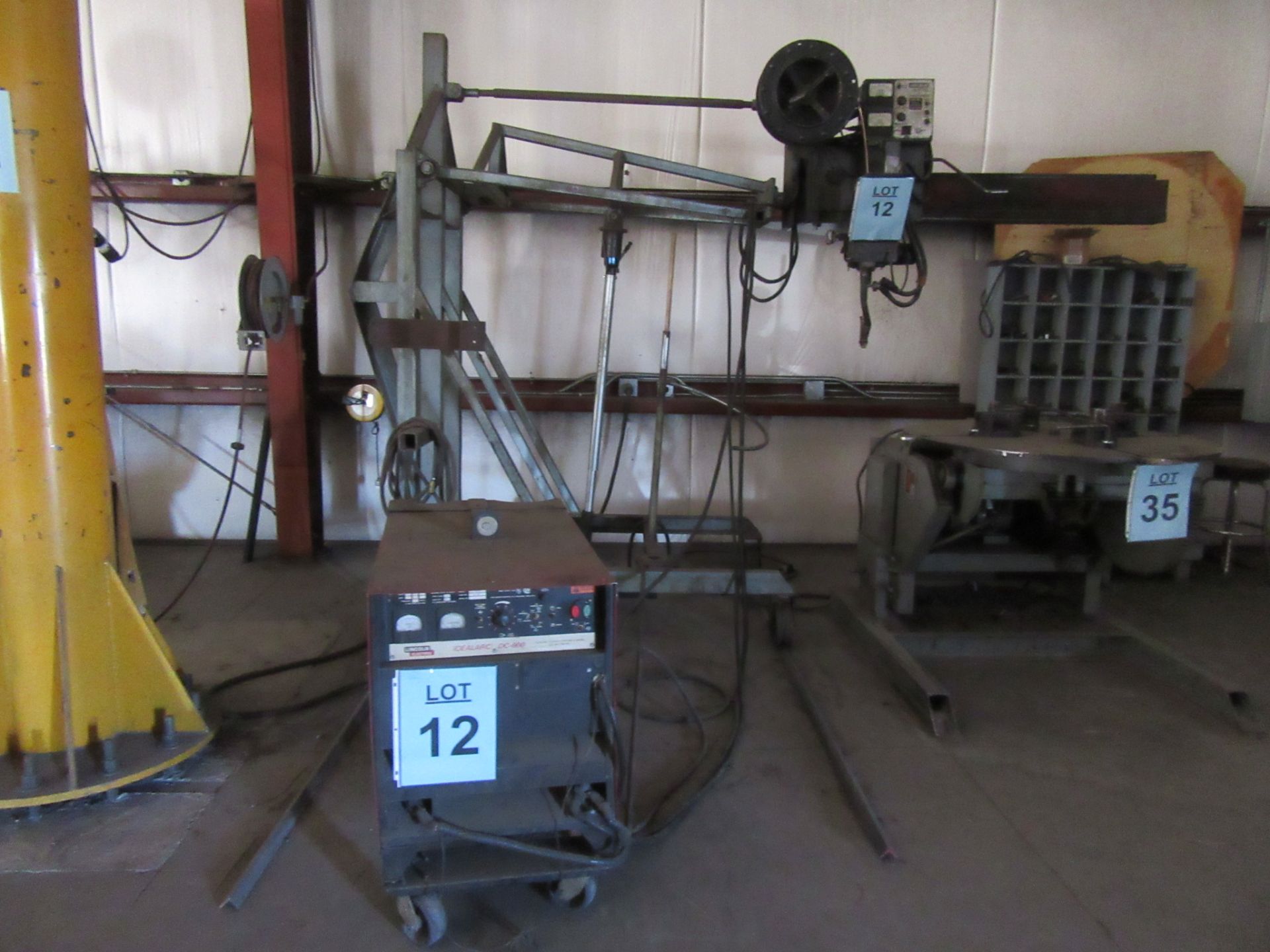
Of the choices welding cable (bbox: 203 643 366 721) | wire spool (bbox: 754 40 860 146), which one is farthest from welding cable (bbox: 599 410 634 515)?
wire spool (bbox: 754 40 860 146)

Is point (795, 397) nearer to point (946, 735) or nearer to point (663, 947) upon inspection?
point (946, 735)

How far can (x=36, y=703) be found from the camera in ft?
5.27

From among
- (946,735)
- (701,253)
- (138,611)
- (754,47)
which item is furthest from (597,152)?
(946,735)

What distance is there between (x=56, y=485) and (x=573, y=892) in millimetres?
1284

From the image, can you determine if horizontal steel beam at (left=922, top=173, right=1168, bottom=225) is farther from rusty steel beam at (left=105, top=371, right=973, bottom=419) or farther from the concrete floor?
the concrete floor

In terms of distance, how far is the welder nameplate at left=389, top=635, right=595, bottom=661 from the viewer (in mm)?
1192

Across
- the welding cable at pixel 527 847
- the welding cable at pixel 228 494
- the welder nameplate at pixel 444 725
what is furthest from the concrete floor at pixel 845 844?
the welding cable at pixel 228 494

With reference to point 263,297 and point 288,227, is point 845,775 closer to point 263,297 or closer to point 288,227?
point 263,297

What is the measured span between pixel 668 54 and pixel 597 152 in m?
1.15

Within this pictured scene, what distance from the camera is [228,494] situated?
3271 mm

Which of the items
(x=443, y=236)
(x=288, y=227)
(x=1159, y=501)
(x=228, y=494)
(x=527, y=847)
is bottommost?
(x=527, y=847)

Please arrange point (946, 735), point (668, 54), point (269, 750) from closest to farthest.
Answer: point (269, 750), point (946, 735), point (668, 54)

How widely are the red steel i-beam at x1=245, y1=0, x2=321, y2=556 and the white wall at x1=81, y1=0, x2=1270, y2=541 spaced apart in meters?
0.19

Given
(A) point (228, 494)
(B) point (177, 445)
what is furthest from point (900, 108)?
(B) point (177, 445)
